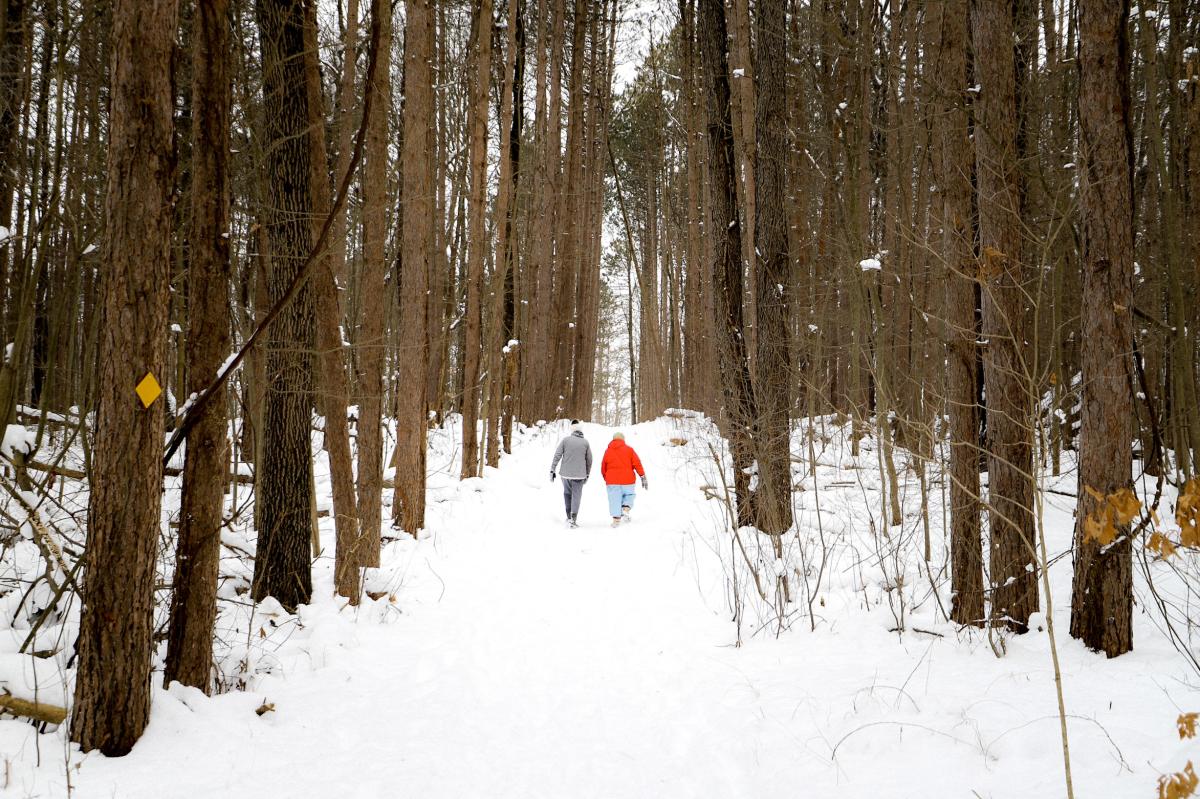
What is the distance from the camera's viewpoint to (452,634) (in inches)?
209

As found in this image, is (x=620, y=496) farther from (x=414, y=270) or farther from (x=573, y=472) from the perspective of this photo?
(x=414, y=270)

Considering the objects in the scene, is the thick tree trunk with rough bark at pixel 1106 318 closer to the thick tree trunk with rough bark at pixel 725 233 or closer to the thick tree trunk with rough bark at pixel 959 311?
the thick tree trunk with rough bark at pixel 959 311

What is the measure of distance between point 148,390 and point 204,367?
0.53 m

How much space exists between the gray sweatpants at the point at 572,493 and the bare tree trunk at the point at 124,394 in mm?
7396

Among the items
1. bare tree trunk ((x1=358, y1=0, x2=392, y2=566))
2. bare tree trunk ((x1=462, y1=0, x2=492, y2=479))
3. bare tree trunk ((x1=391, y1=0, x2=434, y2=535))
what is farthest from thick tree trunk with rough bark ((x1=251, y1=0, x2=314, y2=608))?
bare tree trunk ((x1=462, y1=0, x2=492, y2=479))

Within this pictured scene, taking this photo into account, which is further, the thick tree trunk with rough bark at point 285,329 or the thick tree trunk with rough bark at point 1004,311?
the thick tree trunk with rough bark at point 285,329

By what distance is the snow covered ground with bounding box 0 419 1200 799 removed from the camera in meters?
2.96

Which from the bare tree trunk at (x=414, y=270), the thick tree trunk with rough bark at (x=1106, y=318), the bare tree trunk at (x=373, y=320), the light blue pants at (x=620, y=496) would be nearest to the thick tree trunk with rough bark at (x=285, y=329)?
the bare tree trunk at (x=373, y=320)

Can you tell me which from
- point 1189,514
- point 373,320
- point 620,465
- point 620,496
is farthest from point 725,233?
point 1189,514

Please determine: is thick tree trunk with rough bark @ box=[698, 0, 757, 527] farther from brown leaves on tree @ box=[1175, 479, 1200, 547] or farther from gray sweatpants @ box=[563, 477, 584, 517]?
brown leaves on tree @ box=[1175, 479, 1200, 547]

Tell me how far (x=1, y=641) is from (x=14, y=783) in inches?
55.0

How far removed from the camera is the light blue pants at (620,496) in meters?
10.5

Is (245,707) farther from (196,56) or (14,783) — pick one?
(196,56)

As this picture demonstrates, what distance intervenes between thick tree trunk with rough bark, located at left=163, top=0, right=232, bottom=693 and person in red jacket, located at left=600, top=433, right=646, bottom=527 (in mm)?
7160
